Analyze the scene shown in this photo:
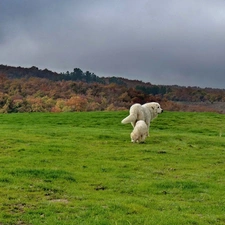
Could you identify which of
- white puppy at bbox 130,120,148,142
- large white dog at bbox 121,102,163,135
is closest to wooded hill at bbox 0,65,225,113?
large white dog at bbox 121,102,163,135

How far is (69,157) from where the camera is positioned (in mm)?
15438

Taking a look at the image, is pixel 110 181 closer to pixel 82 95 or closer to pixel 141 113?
pixel 141 113

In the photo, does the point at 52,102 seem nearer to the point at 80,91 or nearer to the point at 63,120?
the point at 80,91

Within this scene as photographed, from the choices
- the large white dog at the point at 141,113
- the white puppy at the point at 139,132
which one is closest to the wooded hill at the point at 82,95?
the large white dog at the point at 141,113

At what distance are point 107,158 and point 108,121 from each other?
17783 mm

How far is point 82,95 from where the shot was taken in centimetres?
6638

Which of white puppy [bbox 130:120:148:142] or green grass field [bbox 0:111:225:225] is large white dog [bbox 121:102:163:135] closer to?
white puppy [bbox 130:120:148:142]

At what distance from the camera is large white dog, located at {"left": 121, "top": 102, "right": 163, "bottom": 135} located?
20.9 m

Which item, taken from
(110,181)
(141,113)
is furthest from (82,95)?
(110,181)

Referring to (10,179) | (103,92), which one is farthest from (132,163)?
(103,92)

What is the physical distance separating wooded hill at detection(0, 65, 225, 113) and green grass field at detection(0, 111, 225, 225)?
33465mm

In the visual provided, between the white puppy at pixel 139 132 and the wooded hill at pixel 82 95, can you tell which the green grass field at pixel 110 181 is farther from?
the wooded hill at pixel 82 95

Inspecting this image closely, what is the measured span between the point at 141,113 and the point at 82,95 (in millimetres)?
45538

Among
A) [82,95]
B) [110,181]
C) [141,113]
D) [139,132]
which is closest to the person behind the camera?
[110,181]
